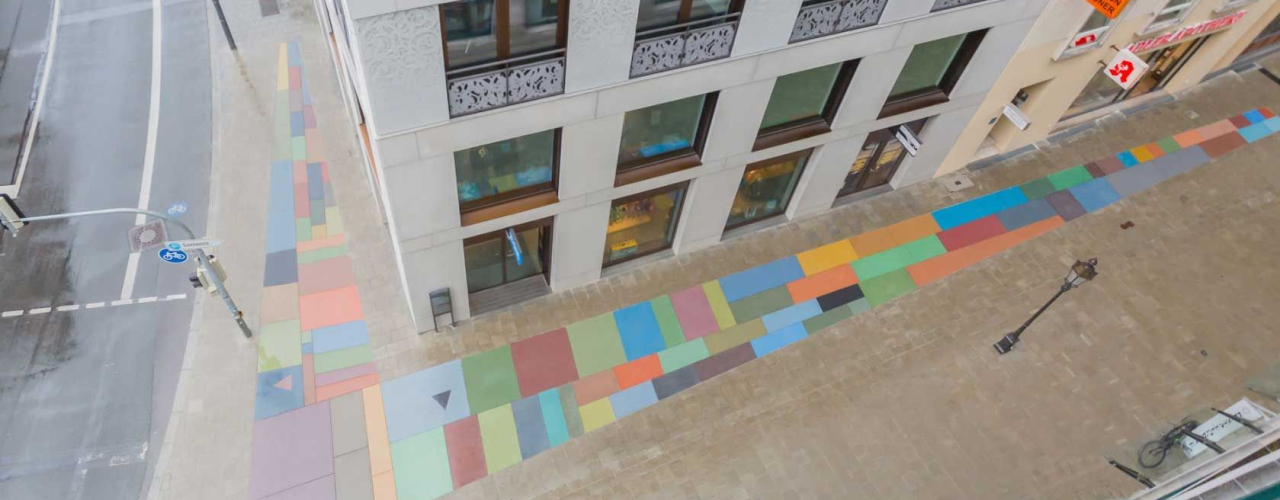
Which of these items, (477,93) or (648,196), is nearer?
(477,93)

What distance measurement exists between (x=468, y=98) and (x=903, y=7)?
8.93 metres

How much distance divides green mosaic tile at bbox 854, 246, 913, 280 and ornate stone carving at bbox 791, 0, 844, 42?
781 centimetres

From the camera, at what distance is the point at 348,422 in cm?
1616

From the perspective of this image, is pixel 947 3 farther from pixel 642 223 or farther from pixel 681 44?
pixel 642 223

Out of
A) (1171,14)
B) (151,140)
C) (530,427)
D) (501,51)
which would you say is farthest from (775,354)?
(151,140)

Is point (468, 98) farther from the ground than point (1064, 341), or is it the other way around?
point (468, 98)

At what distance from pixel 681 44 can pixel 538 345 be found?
8.36 metres

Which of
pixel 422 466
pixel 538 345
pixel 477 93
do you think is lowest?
pixel 422 466

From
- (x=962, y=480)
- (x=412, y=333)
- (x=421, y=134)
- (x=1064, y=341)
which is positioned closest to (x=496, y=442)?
(x=412, y=333)

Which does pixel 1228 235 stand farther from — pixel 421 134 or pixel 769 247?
pixel 421 134

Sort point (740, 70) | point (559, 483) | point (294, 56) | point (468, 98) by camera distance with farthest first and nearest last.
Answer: point (294, 56)
point (559, 483)
point (740, 70)
point (468, 98)

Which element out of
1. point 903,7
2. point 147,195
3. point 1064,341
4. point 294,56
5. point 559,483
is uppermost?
point 294,56

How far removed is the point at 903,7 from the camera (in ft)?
47.6

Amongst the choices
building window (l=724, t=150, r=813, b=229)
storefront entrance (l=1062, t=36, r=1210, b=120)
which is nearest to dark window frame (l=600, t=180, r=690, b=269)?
building window (l=724, t=150, r=813, b=229)
